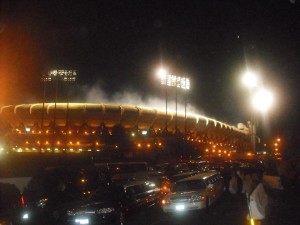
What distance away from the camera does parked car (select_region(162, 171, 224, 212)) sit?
58.3ft

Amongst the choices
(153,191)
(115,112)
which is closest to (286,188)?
(153,191)

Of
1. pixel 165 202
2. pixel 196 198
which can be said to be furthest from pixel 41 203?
pixel 196 198

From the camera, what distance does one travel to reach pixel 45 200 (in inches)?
658

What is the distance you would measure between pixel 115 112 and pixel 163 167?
33.1 m

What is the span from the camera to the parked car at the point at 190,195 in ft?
58.3

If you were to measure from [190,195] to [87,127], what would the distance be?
4902 cm

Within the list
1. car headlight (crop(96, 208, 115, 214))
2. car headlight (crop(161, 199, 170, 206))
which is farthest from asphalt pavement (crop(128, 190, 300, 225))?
car headlight (crop(96, 208, 115, 214))

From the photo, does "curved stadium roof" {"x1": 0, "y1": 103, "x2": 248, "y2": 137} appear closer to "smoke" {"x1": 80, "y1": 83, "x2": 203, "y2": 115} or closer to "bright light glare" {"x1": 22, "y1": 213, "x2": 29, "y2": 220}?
"smoke" {"x1": 80, "y1": 83, "x2": 203, "y2": 115}

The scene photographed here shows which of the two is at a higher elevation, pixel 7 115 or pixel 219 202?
pixel 7 115

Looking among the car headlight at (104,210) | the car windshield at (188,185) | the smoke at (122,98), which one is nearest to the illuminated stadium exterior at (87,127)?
the smoke at (122,98)

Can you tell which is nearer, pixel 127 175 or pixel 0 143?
pixel 127 175

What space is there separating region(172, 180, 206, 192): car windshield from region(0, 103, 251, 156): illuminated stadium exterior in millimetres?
34540

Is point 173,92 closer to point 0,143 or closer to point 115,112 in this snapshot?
point 115,112

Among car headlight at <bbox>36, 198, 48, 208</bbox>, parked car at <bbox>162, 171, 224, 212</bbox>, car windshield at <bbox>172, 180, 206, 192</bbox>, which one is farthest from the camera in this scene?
car windshield at <bbox>172, 180, 206, 192</bbox>
